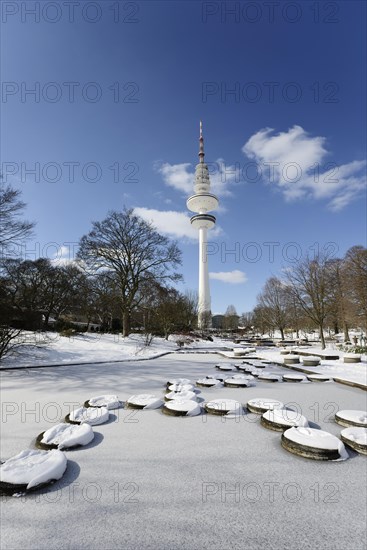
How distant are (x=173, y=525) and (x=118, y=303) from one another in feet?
92.8

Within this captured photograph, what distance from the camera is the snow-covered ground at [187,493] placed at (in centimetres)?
249

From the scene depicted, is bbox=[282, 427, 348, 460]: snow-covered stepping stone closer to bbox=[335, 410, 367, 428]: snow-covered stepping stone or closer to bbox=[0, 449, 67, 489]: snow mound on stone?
bbox=[335, 410, 367, 428]: snow-covered stepping stone

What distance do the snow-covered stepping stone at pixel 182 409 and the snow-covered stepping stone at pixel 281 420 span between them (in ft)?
4.73

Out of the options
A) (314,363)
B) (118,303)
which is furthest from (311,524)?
(118,303)

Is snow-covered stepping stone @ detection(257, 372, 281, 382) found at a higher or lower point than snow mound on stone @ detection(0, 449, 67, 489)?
lower

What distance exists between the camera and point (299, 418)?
520cm

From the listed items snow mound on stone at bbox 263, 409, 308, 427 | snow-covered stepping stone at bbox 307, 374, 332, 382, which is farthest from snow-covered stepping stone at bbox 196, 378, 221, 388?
snow-covered stepping stone at bbox 307, 374, 332, 382

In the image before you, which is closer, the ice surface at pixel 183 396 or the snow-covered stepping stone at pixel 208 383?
the ice surface at pixel 183 396

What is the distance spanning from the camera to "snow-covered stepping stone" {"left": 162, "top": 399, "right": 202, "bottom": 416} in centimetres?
586

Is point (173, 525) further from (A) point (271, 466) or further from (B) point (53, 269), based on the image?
(B) point (53, 269)

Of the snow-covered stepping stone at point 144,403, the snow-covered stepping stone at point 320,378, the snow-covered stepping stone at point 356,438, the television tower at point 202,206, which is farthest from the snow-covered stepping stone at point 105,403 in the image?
the television tower at point 202,206

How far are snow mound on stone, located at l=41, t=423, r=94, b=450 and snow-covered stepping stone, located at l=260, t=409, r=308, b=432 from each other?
328cm

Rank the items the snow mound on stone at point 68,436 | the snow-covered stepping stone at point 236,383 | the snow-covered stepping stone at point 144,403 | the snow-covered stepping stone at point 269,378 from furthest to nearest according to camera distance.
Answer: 1. the snow-covered stepping stone at point 269,378
2. the snow-covered stepping stone at point 236,383
3. the snow-covered stepping stone at point 144,403
4. the snow mound on stone at point 68,436

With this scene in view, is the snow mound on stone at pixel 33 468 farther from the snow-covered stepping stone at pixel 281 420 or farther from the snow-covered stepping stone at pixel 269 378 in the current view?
the snow-covered stepping stone at pixel 269 378
